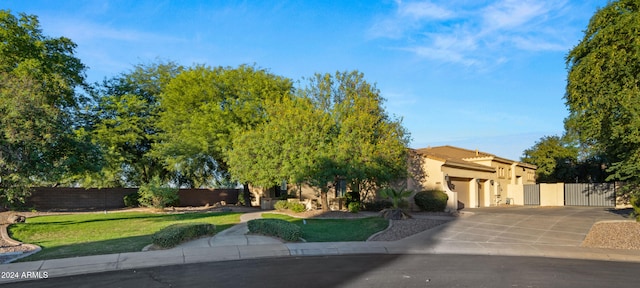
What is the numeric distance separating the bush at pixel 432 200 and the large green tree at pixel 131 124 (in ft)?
64.0

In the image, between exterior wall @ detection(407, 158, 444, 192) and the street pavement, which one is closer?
the street pavement

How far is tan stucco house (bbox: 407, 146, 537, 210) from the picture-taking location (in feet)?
84.9

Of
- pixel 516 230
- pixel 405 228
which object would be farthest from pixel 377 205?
pixel 516 230

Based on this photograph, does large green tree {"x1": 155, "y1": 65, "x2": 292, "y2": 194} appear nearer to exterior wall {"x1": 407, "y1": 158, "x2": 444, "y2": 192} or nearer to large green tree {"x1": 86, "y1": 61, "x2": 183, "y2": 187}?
large green tree {"x1": 86, "y1": 61, "x2": 183, "y2": 187}

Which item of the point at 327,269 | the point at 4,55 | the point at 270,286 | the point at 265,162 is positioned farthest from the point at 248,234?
the point at 4,55

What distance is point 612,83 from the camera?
19281 millimetres

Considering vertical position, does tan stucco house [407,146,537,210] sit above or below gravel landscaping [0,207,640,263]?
above

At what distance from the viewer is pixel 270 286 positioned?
7945 mm

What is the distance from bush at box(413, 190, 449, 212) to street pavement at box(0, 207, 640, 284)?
17.1 ft

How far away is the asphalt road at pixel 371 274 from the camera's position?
27.2 ft

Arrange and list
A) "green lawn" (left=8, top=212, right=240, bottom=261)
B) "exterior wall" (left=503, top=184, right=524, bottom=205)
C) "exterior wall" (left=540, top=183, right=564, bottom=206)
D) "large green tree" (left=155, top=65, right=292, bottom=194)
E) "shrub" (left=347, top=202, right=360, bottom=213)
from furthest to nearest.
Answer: "exterior wall" (left=503, top=184, right=524, bottom=205)
"exterior wall" (left=540, top=183, right=564, bottom=206)
"large green tree" (left=155, top=65, right=292, bottom=194)
"shrub" (left=347, top=202, right=360, bottom=213)
"green lawn" (left=8, top=212, right=240, bottom=261)

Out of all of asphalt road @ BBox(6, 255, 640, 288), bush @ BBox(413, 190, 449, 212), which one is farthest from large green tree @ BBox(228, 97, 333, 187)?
asphalt road @ BBox(6, 255, 640, 288)

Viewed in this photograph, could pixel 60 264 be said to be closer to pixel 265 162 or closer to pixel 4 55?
pixel 265 162

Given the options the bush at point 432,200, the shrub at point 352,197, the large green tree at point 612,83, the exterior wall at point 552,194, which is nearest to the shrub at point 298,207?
the shrub at point 352,197
